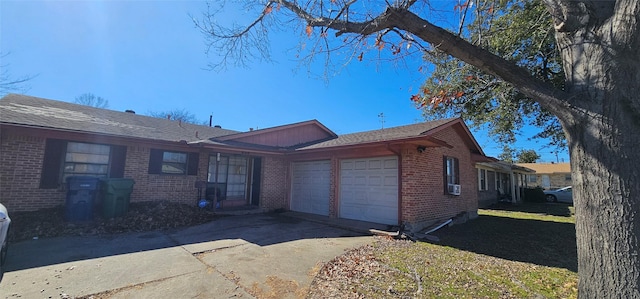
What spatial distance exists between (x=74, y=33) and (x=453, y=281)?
492 inches

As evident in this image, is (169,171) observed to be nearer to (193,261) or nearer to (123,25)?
(123,25)

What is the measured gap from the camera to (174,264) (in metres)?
4.88

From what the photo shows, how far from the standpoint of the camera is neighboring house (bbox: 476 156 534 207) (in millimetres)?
16984

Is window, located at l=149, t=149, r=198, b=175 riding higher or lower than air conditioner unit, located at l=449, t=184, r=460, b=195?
higher

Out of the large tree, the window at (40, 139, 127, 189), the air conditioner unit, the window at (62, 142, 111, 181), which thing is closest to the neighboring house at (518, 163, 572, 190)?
the air conditioner unit

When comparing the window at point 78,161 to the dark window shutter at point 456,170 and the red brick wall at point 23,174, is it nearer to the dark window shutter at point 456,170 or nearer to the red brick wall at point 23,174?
the red brick wall at point 23,174

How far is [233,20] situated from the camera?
16.0 ft

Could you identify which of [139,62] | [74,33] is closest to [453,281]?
[139,62]

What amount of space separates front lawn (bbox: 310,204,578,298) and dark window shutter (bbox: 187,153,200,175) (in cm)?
694

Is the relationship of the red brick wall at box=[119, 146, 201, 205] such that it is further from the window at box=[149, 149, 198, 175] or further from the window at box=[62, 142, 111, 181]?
the window at box=[62, 142, 111, 181]

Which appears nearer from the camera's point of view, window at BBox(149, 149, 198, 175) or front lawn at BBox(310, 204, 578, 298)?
front lawn at BBox(310, 204, 578, 298)

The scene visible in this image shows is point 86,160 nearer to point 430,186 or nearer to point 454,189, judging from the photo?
point 430,186

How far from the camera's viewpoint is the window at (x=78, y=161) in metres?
7.67

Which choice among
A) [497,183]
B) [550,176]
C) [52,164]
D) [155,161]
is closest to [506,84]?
[155,161]
